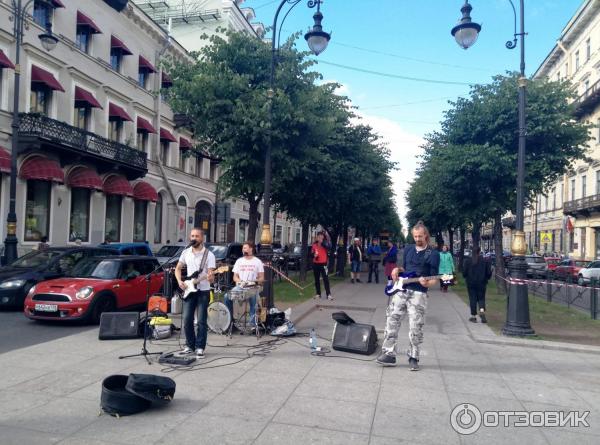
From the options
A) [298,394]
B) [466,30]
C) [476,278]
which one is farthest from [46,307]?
[466,30]

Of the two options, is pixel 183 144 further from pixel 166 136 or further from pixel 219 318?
pixel 219 318

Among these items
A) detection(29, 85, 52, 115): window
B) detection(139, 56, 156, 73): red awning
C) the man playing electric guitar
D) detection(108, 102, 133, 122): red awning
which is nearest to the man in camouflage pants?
the man playing electric guitar

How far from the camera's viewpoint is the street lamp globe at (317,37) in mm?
11258

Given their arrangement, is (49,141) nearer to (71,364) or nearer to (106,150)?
(106,150)

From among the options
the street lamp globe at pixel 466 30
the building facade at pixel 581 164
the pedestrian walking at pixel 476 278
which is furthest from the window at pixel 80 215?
the building facade at pixel 581 164

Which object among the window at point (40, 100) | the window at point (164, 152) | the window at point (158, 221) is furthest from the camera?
the window at point (164, 152)

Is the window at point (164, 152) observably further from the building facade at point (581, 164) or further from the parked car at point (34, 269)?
Result: the building facade at point (581, 164)

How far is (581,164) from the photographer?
146 feet

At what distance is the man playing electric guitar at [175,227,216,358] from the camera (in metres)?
7.05

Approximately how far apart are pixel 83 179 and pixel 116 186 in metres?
2.73

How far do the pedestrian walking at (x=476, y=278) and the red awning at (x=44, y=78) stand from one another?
18.5 meters

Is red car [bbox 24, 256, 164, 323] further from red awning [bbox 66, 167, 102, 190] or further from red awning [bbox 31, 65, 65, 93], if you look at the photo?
red awning [bbox 31, 65, 65, 93]

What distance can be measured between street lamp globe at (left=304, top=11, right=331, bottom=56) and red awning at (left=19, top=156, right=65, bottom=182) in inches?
538

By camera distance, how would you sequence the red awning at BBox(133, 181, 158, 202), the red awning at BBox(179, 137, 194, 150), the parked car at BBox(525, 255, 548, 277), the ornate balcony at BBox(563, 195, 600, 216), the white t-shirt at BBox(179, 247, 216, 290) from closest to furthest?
the white t-shirt at BBox(179, 247, 216, 290) → the red awning at BBox(133, 181, 158, 202) → the parked car at BBox(525, 255, 548, 277) → the red awning at BBox(179, 137, 194, 150) → the ornate balcony at BBox(563, 195, 600, 216)
